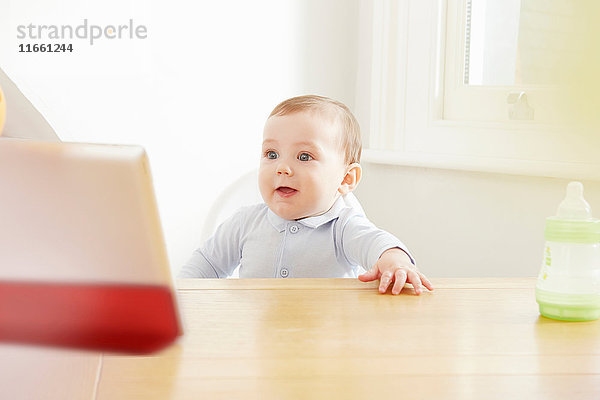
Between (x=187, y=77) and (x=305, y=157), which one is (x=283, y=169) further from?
(x=187, y=77)

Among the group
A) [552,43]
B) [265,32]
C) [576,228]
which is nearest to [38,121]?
[265,32]

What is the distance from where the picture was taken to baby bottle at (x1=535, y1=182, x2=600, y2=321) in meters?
0.73

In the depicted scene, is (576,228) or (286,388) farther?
(576,228)

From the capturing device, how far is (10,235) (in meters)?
0.35

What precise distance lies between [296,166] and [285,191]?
5cm

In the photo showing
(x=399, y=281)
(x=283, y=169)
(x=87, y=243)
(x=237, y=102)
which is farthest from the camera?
(x=237, y=102)

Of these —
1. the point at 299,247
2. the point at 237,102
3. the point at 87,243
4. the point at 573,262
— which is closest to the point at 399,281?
the point at 573,262

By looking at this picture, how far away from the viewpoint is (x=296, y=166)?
135 cm

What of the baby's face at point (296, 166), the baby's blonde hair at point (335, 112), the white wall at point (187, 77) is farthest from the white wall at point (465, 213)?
the baby's face at point (296, 166)

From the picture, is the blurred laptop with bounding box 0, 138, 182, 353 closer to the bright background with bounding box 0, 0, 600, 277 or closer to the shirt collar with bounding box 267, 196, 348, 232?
the shirt collar with bounding box 267, 196, 348, 232

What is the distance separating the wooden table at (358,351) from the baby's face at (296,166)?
0.47m

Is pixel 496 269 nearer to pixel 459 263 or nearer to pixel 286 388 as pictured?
pixel 459 263

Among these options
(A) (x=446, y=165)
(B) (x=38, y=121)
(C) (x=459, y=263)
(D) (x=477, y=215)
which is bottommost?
(C) (x=459, y=263)

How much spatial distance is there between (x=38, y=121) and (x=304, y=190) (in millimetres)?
628
